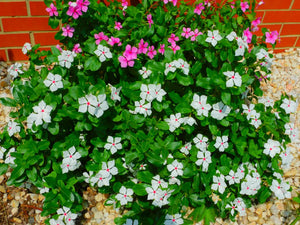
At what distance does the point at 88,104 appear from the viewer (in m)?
1.62

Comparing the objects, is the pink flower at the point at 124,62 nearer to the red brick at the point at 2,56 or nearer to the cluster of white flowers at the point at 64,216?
the cluster of white flowers at the point at 64,216

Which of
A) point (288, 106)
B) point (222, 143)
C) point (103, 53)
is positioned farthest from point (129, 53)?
point (288, 106)

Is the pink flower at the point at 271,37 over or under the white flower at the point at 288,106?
over

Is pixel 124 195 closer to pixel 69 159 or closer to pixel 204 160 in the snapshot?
pixel 69 159

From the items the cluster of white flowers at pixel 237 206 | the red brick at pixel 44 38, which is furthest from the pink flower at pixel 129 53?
the red brick at pixel 44 38

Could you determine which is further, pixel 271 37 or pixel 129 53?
pixel 271 37

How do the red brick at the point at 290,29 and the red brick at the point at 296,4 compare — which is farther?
the red brick at the point at 290,29

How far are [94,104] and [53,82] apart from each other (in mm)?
350

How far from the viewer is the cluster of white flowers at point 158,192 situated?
6.02ft

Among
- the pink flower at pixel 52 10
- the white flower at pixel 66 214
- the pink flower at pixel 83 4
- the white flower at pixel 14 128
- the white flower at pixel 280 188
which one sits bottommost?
the white flower at pixel 66 214

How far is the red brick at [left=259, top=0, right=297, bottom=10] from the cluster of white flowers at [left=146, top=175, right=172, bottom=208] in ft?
6.92

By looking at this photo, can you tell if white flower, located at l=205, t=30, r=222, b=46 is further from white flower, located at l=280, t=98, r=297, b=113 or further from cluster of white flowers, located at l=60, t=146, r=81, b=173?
cluster of white flowers, located at l=60, t=146, r=81, b=173

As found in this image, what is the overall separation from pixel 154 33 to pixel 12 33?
4.58 feet

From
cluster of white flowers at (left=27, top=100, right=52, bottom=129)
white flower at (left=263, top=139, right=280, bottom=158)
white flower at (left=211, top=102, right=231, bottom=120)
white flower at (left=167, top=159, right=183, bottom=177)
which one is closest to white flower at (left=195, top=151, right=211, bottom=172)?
white flower at (left=167, top=159, right=183, bottom=177)
